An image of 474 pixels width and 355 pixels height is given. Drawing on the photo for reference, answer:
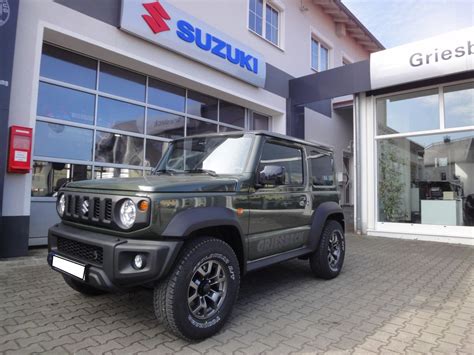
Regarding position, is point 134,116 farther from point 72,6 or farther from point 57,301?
point 57,301

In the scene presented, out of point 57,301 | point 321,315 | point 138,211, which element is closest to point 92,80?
point 57,301

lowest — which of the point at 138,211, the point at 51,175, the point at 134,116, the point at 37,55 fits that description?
the point at 138,211

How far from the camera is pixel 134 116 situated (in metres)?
7.67

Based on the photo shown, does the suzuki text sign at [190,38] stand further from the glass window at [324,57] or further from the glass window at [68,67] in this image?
the glass window at [324,57]

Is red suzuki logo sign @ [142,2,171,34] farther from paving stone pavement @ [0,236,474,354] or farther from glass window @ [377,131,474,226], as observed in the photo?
glass window @ [377,131,474,226]

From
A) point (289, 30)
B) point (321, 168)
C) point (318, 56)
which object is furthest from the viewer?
point (318, 56)

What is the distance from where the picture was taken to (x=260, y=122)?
1103 cm

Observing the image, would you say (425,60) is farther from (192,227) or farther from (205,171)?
(192,227)

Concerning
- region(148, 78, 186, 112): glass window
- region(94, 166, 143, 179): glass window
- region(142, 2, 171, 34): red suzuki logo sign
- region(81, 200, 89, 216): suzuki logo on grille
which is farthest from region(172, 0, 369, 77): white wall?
region(81, 200, 89, 216): suzuki logo on grille

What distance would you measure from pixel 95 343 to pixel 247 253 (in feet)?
4.94

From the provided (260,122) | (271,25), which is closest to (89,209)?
(260,122)

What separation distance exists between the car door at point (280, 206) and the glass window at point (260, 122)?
647 centimetres

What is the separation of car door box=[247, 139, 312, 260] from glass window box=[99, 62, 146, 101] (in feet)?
15.2

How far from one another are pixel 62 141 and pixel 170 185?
457cm
